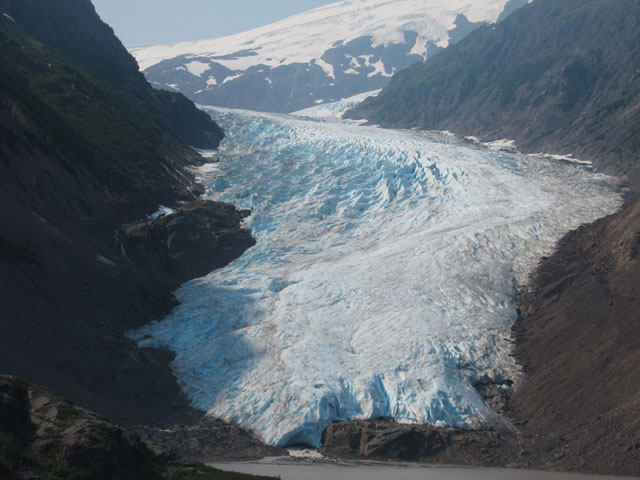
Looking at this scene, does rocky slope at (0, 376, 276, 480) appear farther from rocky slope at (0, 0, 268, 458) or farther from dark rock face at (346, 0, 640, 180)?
dark rock face at (346, 0, 640, 180)

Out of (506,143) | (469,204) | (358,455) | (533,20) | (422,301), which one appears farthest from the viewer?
(533,20)

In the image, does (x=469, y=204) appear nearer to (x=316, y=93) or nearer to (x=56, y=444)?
(x=56, y=444)

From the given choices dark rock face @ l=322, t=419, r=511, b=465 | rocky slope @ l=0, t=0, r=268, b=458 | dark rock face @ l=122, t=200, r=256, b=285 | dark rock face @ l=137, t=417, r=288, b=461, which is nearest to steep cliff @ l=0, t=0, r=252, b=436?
rocky slope @ l=0, t=0, r=268, b=458

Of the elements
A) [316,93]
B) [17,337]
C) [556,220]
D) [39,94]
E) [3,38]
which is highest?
[3,38]

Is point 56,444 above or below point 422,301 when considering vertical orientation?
above

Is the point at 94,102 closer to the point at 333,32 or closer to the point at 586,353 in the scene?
the point at 586,353

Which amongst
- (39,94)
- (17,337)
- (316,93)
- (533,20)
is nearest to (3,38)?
(39,94)

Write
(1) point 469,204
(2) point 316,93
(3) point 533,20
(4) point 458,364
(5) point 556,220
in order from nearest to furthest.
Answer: (4) point 458,364, (5) point 556,220, (1) point 469,204, (3) point 533,20, (2) point 316,93
